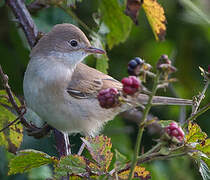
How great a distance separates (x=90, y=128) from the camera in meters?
4.04

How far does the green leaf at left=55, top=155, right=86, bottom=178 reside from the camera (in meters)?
2.37

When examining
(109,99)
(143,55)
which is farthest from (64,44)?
(109,99)

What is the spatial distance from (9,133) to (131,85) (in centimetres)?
148

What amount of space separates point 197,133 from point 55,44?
6.68ft

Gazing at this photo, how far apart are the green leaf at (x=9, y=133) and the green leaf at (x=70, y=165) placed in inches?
31.5

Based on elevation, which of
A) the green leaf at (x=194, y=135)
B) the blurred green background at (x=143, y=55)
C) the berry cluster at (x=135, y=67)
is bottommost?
the blurred green background at (x=143, y=55)

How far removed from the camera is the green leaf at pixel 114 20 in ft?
12.1

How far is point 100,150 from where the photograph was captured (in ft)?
8.04

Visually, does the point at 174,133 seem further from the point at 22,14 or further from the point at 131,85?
the point at 22,14

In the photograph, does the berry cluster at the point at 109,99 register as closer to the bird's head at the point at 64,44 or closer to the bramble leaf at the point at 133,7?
the bramble leaf at the point at 133,7

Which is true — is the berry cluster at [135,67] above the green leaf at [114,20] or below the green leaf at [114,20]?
above

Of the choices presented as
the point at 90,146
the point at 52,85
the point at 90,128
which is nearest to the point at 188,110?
the point at 90,128

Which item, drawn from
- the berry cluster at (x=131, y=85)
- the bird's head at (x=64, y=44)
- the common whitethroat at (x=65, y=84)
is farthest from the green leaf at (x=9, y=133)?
the berry cluster at (x=131, y=85)

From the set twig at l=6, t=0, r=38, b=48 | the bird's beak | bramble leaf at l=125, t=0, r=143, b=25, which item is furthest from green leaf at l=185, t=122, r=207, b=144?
twig at l=6, t=0, r=38, b=48
